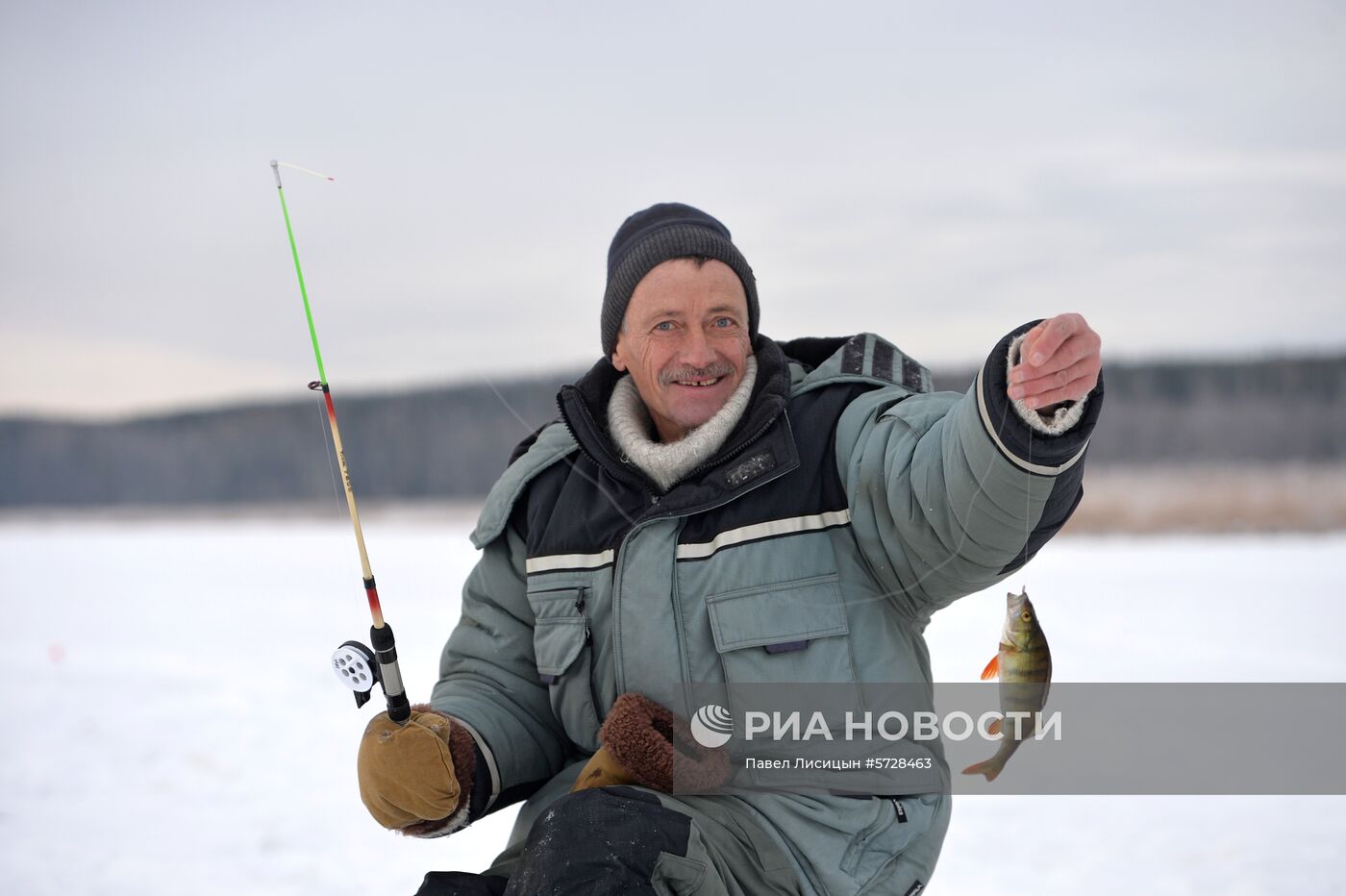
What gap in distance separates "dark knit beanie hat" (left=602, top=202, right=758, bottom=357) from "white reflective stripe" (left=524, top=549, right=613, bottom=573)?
2.06 ft

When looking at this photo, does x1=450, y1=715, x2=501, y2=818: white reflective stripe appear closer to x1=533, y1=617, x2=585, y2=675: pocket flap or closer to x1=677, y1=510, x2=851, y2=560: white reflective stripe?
x1=533, y1=617, x2=585, y2=675: pocket flap

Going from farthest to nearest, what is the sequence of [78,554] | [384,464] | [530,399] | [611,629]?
1. [384,464]
2. [530,399]
3. [78,554]
4. [611,629]

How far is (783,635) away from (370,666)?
883 millimetres

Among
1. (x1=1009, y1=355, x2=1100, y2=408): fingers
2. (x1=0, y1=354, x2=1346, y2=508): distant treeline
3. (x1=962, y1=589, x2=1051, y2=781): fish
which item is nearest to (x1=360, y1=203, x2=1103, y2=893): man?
(x1=1009, y1=355, x2=1100, y2=408): fingers

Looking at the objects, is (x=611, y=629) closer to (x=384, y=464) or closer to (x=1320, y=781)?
(x=1320, y=781)

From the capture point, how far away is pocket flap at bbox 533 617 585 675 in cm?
241

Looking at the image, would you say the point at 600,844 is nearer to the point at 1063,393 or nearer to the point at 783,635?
the point at 783,635

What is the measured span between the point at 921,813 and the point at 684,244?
1.40 m

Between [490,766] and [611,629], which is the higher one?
[611,629]

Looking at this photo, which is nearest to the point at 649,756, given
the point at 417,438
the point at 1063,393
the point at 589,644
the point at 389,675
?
the point at 589,644

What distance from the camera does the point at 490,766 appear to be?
239cm

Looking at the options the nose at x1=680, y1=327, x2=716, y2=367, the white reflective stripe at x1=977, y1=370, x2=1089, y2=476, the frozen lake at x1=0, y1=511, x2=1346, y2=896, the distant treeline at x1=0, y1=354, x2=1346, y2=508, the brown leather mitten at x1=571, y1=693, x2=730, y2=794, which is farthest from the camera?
the distant treeline at x1=0, y1=354, x2=1346, y2=508

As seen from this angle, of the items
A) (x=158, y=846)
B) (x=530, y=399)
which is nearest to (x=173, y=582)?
(x=158, y=846)

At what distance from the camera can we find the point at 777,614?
2.19 meters
